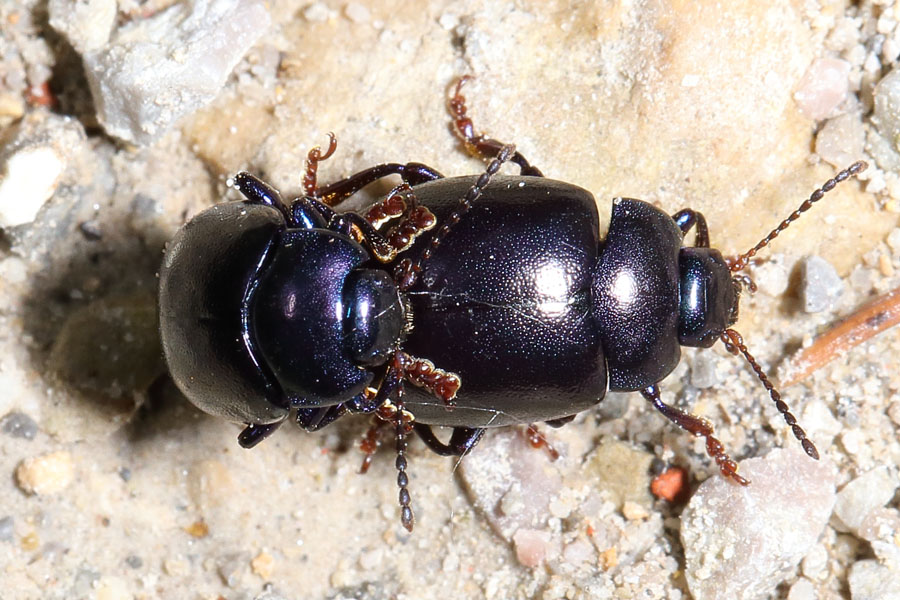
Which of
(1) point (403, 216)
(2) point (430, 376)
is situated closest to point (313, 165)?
(1) point (403, 216)

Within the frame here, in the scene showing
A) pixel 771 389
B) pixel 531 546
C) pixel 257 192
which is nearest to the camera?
pixel 257 192

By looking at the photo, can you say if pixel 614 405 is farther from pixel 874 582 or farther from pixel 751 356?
pixel 874 582

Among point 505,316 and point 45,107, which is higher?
point 505,316

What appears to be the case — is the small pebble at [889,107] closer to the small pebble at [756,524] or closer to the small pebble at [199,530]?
the small pebble at [756,524]

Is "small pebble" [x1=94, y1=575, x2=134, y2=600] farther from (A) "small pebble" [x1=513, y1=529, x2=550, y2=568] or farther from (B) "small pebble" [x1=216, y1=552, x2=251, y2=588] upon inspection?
(A) "small pebble" [x1=513, y1=529, x2=550, y2=568]

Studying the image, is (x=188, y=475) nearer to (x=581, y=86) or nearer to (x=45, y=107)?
(x=45, y=107)

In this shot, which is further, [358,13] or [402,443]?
[358,13]

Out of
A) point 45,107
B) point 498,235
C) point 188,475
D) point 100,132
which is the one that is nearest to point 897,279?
point 498,235

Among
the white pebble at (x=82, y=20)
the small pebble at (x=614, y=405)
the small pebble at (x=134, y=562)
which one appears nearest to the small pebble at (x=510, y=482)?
the small pebble at (x=614, y=405)
